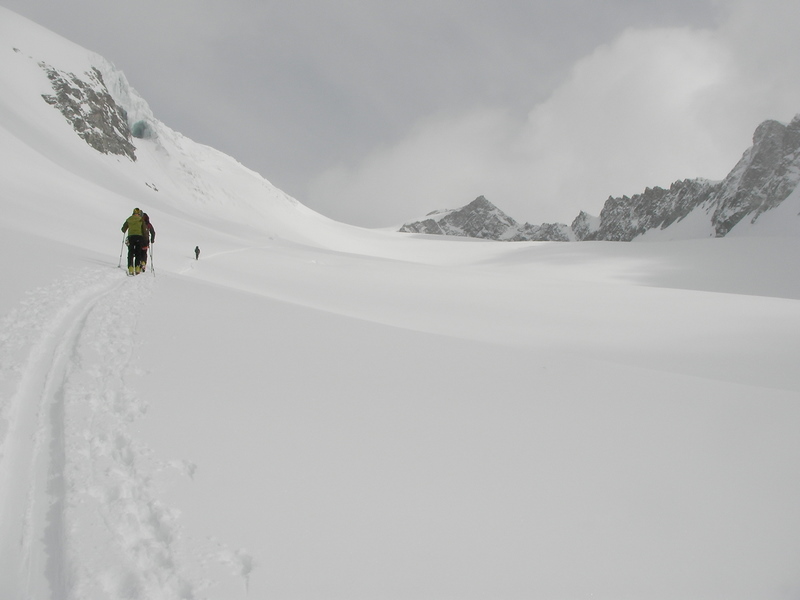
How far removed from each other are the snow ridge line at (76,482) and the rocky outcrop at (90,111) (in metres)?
49.9

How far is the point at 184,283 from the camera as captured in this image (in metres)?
9.96

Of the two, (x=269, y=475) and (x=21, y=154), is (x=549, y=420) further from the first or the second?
(x=21, y=154)

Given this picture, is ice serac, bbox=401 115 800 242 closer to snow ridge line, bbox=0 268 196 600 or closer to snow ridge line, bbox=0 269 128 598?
snow ridge line, bbox=0 269 128 598

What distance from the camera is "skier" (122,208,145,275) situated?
11158mm

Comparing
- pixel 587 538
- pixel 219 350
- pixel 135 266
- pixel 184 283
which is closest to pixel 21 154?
pixel 135 266

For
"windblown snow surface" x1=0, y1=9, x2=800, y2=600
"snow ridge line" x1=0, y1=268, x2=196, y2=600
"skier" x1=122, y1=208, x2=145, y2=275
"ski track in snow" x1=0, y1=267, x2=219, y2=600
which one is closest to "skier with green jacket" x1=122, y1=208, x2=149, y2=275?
"skier" x1=122, y1=208, x2=145, y2=275

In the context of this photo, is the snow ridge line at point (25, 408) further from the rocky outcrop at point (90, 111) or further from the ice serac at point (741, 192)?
the ice serac at point (741, 192)

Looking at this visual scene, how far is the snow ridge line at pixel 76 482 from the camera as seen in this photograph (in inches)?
87.7

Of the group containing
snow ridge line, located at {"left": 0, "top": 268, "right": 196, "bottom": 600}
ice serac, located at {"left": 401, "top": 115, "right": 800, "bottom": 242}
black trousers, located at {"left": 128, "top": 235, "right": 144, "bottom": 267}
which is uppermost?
ice serac, located at {"left": 401, "top": 115, "right": 800, "bottom": 242}

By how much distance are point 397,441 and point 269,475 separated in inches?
42.7

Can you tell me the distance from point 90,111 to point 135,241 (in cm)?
4716

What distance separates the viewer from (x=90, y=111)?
4703 centimetres

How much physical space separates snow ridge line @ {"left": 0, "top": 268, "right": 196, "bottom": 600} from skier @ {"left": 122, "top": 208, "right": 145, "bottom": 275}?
6238 mm

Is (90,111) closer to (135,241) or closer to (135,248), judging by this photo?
(135,241)
